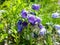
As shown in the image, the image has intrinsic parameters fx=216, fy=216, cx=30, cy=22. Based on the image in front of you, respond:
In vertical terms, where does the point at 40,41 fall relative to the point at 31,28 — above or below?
below

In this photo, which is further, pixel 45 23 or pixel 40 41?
pixel 45 23

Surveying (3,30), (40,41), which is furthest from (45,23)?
(3,30)

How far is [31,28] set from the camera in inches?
75.4

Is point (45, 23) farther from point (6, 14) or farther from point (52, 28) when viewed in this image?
point (6, 14)

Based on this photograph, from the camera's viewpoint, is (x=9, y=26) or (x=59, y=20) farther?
(x=59, y=20)

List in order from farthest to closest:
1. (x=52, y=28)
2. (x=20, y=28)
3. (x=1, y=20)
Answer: (x=1, y=20), (x=52, y=28), (x=20, y=28)

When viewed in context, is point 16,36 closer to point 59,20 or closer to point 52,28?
point 52,28

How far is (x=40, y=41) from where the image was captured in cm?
194

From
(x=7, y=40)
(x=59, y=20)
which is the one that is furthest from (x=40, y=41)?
(x=59, y=20)

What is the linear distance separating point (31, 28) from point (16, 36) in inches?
6.0

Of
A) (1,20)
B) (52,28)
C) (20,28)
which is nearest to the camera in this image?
(20,28)

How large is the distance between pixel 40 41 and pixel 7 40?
30cm

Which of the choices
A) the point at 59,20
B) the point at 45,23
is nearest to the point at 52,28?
the point at 45,23

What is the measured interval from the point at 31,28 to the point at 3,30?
A: 0.91ft
